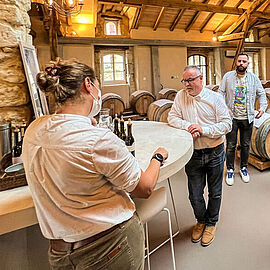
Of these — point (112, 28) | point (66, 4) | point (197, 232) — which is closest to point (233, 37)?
point (112, 28)

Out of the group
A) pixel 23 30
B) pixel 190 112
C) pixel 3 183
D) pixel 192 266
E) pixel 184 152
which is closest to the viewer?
pixel 3 183

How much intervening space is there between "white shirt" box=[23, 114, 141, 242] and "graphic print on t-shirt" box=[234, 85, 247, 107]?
280 centimetres

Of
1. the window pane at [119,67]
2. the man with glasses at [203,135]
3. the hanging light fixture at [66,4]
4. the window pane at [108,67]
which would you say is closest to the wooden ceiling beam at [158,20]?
the window pane at [119,67]

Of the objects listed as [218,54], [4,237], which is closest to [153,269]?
[4,237]

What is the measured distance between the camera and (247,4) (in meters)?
9.95

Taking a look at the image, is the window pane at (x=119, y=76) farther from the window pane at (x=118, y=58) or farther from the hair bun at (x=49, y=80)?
the hair bun at (x=49, y=80)

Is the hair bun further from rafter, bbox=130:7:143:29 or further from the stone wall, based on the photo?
rafter, bbox=130:7:143:29

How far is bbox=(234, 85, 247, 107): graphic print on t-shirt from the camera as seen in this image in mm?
3184

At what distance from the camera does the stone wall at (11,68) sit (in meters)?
1.54

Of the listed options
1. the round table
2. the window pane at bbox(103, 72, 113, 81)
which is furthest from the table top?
the window pane at bbox(103, 72, 113, 81)

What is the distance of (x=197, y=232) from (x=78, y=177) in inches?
67.9

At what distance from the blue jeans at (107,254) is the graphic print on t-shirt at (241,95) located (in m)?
2.79

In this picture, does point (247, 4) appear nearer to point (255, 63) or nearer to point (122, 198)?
point (255, 63)

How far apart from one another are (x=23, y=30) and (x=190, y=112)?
146 centimetres
